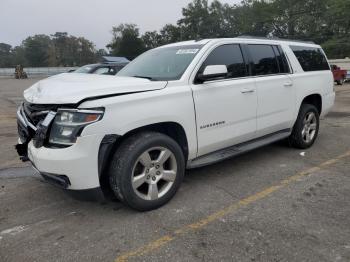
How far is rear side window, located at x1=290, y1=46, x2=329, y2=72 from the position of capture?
5.80m

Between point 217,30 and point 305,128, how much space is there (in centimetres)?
6828

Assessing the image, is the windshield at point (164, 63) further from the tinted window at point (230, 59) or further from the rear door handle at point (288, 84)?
the rear door handle at point (288, 84)

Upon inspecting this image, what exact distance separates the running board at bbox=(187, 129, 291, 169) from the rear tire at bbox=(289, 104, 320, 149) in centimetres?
28

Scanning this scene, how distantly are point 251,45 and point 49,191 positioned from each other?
10.9ft

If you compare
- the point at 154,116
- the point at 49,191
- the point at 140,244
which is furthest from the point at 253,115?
the point at 49,191

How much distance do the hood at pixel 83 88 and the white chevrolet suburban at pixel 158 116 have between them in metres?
0.01

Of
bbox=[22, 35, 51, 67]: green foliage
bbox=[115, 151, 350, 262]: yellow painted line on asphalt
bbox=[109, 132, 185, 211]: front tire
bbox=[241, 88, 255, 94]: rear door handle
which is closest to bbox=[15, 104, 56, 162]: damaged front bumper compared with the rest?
bbox=[109, 132, 185, 211]: front tire

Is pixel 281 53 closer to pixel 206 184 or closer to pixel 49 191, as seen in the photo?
pixel 206 184

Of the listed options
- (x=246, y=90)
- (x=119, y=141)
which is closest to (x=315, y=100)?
(x=246, y=90)

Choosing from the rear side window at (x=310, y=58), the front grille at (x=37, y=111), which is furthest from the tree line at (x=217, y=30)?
the front grille at (x=37, y=111)

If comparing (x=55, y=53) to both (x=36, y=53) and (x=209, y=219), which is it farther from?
(x=209, y=219)

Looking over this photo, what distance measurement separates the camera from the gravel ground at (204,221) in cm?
296

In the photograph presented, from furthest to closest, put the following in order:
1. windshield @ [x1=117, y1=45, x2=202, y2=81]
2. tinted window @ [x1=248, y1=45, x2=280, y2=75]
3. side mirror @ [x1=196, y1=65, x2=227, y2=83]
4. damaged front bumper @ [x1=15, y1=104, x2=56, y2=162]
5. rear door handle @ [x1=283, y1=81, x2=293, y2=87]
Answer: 1. rear door handle @ [x1=283, y1=81, x2=293, y2=87]
2. tinted window @ [x1=248, y1=45, x2=280, y2=75]
3. windshield @ [x1=117, y1=45, x2=202, y2=81]
4. side mirror @ [x1=196, y1=65, x2=227, y2=83]
5. damaged front bumper @ [x1=15, y1=104, x2=56, y2=162]

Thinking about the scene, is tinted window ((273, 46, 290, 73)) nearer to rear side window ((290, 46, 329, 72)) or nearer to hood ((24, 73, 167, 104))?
rear side window ((290, 46, 329, 72))
